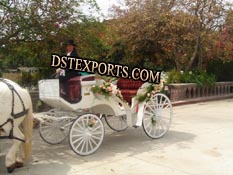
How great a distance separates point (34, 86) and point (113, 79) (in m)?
3.41

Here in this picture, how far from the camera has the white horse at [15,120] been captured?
4523mm

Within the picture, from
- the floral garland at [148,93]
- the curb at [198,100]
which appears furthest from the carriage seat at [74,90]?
the curb at [198,100]

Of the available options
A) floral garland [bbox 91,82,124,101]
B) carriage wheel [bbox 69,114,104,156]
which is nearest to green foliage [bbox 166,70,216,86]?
floral garland [bbox 91,82,124,101]

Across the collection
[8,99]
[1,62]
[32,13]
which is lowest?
[8,99]

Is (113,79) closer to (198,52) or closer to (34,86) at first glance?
(34,86)

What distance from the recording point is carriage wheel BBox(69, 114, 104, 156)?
17.6 feet

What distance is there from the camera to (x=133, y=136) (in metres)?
6.96

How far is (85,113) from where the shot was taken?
5867 mm

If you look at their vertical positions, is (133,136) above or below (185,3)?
below

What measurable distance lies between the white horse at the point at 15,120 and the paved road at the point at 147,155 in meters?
0.20

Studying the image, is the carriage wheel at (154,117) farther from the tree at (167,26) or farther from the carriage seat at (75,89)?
the tree at (167,26)

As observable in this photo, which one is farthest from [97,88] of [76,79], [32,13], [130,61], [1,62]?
[130,61]

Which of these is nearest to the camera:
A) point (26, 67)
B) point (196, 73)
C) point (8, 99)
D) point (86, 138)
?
point (8, 99)

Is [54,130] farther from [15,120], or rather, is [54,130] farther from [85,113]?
[15,120]
